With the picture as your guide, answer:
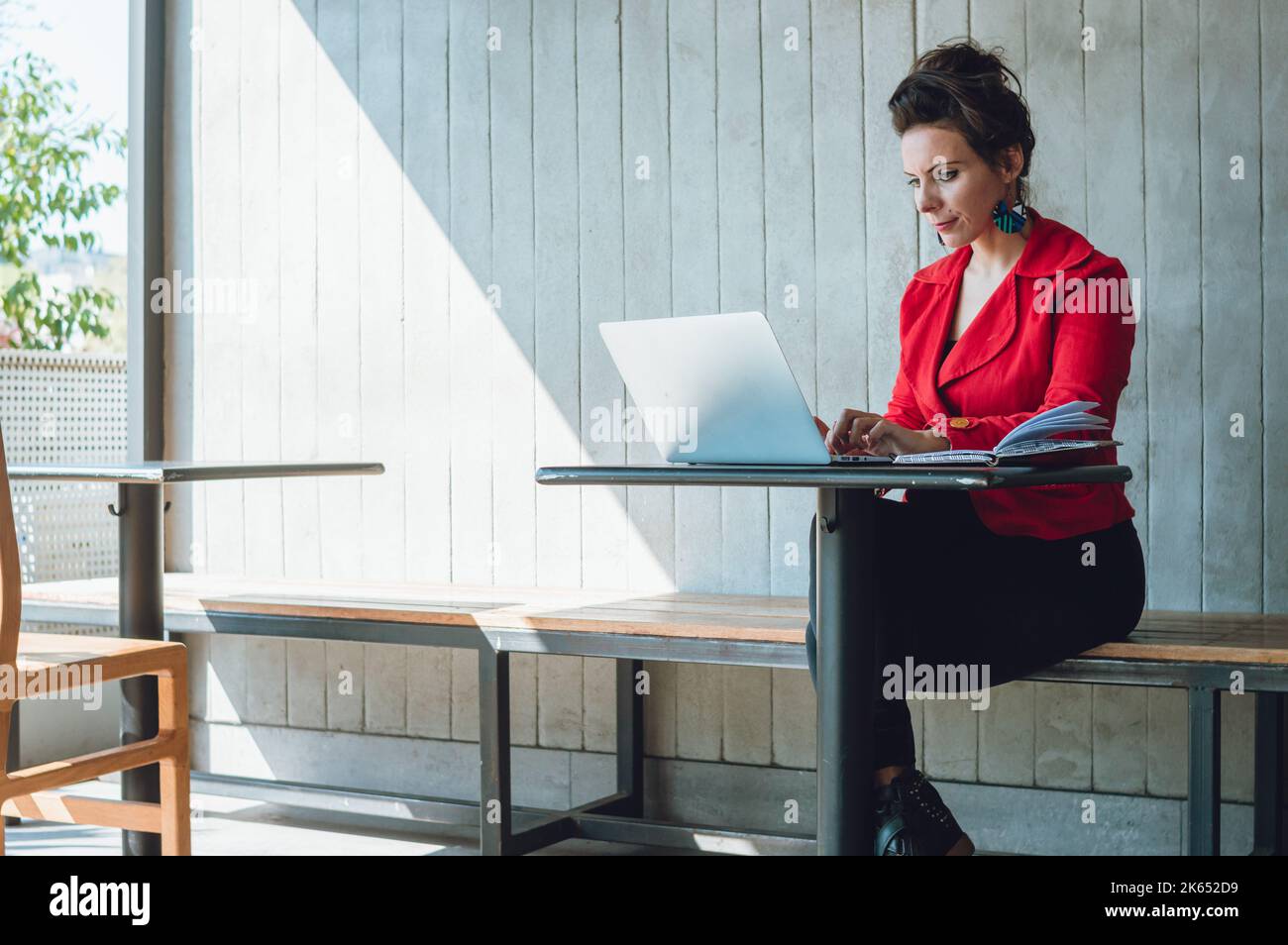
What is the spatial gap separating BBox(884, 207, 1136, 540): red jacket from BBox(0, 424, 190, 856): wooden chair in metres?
1.37

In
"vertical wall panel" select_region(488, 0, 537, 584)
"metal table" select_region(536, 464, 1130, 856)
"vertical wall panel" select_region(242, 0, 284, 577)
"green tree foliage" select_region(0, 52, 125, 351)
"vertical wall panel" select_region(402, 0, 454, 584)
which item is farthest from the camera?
"green tree foliage" select_region(0, 52, 125, 351)

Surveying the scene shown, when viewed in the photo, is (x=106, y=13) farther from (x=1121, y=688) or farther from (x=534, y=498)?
(x=1121, y=688)

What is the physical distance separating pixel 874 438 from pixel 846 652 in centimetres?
30

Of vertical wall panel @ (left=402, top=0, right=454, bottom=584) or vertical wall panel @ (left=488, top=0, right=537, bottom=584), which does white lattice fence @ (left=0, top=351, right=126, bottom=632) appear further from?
vertical wall panel @ (left=488, top=0, right=537, bottom=584)

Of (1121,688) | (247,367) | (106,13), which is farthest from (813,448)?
(106,13)

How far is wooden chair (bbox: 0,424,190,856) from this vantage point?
85.7 inches

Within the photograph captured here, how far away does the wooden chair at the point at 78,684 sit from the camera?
2.18m

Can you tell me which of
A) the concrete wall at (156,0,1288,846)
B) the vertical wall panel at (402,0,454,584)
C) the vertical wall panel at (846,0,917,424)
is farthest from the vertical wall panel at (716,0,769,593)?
the vertical wall panel at (402,0,454,584)

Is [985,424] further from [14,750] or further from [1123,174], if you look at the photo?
[14,750]

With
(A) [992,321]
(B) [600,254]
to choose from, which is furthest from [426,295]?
(A) [992,321]

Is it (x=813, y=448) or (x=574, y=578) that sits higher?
(x=813, y=448)

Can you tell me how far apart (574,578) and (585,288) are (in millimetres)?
717

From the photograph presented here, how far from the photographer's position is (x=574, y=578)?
3531 mm

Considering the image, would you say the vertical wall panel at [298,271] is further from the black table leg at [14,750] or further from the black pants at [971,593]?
Result: the black pants at [971,593]
